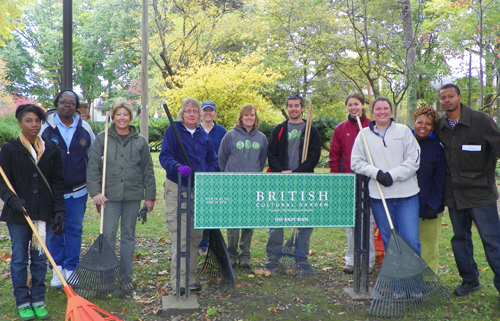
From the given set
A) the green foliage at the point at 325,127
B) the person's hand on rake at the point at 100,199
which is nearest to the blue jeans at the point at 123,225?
the person's hand on rake at the point at 100,199

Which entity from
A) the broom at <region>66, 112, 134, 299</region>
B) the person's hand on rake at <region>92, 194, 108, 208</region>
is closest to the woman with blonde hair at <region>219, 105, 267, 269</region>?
the person's hand on rake at <region>92, 194, 108, 208</region>

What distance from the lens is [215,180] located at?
409 centimetres

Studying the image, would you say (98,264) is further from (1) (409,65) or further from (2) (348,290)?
(1) (409,65)

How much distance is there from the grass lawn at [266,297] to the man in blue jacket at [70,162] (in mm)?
431

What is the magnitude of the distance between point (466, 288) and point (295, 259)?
6.26 feet

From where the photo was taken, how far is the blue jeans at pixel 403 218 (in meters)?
4.22

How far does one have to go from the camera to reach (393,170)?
4117 millimetres

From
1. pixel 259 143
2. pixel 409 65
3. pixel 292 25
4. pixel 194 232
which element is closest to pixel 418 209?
pixel 259 143

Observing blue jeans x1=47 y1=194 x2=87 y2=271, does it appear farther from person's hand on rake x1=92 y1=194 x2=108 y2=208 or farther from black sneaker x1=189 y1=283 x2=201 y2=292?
black sneaker x1=189 y1=283 x2=201 y2=292

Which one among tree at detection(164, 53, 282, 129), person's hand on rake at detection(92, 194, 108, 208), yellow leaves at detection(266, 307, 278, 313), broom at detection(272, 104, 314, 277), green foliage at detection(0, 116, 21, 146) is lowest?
yellow leaves at detection(266, 307, 278, 313)

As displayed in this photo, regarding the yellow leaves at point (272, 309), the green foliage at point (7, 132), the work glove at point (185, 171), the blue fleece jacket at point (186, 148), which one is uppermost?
the green foliage at point (7, 132)

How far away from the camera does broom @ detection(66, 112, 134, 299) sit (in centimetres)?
408

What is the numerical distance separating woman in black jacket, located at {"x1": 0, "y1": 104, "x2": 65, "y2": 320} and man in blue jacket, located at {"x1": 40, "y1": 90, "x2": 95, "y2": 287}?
1.61 ft

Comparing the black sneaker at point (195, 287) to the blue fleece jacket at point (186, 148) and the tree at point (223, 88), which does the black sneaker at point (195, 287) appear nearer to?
the blue fleece jacket at point (186, 148)
